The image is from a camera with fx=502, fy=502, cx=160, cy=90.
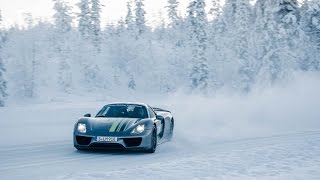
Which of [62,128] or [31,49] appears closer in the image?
[62,128]

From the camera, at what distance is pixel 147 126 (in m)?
12.0

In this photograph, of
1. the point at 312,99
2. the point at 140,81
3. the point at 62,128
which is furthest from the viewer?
the point at 140,81

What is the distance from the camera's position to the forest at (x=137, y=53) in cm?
5459

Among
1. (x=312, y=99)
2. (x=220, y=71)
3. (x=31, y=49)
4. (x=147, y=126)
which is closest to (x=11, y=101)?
(x=31, y=49)

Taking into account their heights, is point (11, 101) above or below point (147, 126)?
below

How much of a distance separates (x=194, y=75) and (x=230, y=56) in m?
21.1

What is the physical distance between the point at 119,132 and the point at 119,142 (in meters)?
0.24

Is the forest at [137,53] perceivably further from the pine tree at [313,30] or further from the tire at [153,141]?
the tire at [153,141]

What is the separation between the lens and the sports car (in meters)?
11.4

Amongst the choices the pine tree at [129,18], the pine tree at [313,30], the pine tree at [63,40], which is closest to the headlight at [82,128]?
the pine tree at [313,30]

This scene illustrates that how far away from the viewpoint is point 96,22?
261 ft

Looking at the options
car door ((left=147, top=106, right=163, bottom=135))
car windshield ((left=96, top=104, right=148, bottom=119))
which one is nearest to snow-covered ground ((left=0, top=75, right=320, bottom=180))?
car door ((left=147, top=106, right=163, bottom=135))

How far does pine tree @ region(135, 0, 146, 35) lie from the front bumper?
73.3 metres

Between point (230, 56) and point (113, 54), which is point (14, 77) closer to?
point (113, 54)
